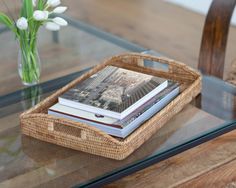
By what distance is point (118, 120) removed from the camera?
1.28 metres

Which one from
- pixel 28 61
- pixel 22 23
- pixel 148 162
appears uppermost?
pixel 22 23

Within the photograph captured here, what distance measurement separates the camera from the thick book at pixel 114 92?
1.31 m

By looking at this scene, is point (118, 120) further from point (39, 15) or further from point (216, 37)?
point (216, 37)

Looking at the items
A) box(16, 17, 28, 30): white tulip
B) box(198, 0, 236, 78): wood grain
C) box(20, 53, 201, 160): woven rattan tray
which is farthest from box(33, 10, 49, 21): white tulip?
box(198, 0, 236, 78): wood grain

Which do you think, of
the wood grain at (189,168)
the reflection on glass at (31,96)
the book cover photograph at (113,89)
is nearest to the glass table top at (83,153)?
the reflection on glass at (31,96)

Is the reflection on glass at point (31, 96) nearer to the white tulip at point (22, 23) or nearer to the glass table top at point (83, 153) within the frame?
the glass table top at point (83, 153)

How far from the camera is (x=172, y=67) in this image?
159 centimetres

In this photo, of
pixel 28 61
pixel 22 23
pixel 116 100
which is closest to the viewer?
pixel 116 100

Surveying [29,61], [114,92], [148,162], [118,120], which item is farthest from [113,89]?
[29,61]

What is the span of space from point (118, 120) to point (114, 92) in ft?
0.38

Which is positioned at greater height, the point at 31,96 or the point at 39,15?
the point at 39,15

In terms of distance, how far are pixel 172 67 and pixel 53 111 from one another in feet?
1.39

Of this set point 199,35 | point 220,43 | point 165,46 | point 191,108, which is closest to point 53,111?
point 191,108

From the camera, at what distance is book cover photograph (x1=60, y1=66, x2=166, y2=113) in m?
1.33
